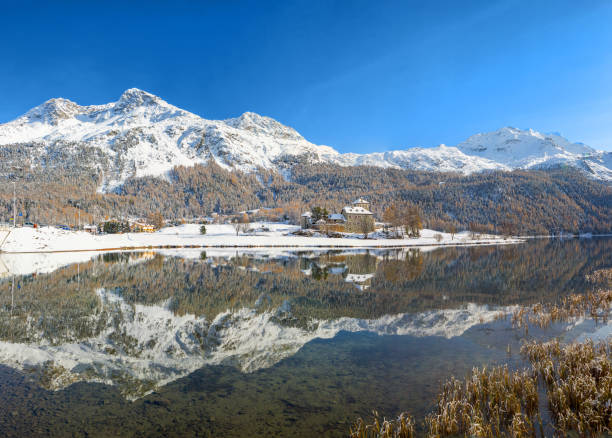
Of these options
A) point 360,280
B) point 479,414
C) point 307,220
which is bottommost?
point 360,280

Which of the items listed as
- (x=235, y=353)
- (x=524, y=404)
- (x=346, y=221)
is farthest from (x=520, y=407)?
(x=346, y=221)

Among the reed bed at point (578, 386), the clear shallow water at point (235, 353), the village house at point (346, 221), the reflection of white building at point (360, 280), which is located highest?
the village house at point (346, 221)

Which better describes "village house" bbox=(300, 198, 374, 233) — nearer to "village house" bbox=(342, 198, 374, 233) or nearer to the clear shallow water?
"village house" bbox=(342, 198, 374, 233)

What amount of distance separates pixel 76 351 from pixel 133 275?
2328 cm

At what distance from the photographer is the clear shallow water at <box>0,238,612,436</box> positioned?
27.0ft

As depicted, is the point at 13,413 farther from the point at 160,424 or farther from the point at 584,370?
the point at 584,370

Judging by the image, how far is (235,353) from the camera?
496 inches

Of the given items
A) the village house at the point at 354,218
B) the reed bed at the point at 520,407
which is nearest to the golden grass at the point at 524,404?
the reed bed at the point at 520,407

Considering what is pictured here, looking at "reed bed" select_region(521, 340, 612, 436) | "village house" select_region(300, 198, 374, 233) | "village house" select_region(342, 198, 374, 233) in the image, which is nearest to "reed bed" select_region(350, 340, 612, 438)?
"reed bed" select_region(521, 340, 612, 436)

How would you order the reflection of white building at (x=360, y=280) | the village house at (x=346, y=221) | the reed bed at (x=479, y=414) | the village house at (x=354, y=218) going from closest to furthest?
the reed bed at (x=479, y=414)
the reflection of white building at (x=360, y=280)
the village house at (x=346, y=221)
the village house at (x=354, y=218)

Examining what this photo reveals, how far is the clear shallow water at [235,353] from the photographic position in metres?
8.24

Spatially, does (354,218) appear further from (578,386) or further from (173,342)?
(578,386)

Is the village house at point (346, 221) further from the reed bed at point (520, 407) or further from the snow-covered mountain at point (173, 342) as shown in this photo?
the reed bed at point (520, 407)

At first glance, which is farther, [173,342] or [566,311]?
[566,311]
